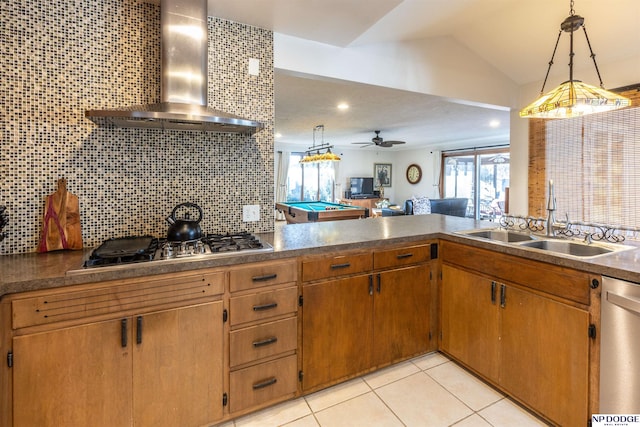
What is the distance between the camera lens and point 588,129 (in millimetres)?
3490

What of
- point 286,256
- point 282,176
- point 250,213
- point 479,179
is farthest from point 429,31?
point 282,176

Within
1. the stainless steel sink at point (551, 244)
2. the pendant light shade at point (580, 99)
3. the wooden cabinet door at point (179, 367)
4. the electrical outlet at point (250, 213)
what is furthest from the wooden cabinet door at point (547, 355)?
the electrical outlet at point (250, 213)

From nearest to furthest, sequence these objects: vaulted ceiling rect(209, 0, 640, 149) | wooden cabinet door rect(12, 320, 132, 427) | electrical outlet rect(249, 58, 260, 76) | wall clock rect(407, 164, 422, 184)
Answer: wooden cabinet door rect(12, 320, 132, 427), vaulted ceiling rect(209, 0, 640, 149), electrical outlet rect(249, 58, 260, 76), wall clock rect(407, 164, 422, 184)

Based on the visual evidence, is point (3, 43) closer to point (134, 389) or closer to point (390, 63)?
point (134, 389)

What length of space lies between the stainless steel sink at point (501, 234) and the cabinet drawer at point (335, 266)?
0.84 meters

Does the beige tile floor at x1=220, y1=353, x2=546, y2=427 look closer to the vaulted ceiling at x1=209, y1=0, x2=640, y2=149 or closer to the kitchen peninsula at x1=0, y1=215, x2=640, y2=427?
the kitchen peninsula at x1=0, y1=215, x2=640, y2=427

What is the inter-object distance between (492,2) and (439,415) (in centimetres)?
333

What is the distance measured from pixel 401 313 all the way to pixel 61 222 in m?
2.13

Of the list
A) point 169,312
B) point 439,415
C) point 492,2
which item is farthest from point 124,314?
point 492,2

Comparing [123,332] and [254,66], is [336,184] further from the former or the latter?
[123,332]

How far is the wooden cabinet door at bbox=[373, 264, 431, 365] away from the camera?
2.03m

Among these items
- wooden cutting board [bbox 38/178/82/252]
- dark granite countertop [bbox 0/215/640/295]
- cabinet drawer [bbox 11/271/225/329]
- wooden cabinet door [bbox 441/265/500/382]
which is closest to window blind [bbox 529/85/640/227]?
dark granite countertop [bbox 0/215/640/295]

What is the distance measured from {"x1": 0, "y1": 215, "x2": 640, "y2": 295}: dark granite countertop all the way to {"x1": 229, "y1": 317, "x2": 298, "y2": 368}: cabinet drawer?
0.38 m

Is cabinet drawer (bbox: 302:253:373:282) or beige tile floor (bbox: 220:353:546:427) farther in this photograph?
cabinet drawer (bbox: 302:253:373:282)
